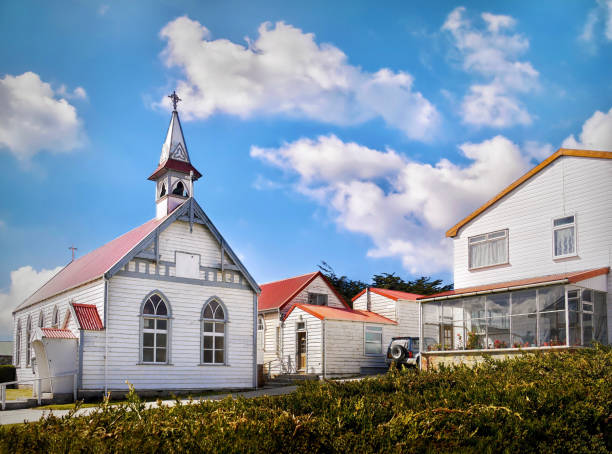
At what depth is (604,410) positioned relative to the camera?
7.31 meters

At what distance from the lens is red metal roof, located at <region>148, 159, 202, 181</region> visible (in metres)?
27.9

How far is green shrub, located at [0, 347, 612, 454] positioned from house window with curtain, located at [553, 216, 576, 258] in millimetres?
15434

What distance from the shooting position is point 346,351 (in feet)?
100

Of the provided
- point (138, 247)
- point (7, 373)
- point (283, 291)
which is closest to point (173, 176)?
point (138, 247)

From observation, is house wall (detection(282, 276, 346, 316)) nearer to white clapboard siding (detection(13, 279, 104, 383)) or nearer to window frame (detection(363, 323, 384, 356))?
window frame (detection(363, 323, 384, 356))

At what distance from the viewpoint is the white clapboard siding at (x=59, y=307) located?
74.5 feet

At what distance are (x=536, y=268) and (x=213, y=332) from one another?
1324 cm

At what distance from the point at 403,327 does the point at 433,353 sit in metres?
10.2

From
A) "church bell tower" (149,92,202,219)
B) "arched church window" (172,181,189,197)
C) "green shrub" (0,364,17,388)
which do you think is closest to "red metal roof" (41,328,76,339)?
"church bell tower" (149,92,202,219)

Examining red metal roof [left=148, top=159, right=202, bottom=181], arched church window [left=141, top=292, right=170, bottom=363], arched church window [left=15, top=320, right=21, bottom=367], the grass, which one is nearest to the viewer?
arched church window [left=141, top=292, right=170, bottom=363]

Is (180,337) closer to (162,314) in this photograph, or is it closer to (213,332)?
(162,314)

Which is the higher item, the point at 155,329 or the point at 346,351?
the point at 155,329

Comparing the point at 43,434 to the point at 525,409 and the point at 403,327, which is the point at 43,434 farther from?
the point at 403,327

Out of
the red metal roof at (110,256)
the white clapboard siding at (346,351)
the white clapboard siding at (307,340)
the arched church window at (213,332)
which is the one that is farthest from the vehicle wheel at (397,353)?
the red metal roof at (110,256)
